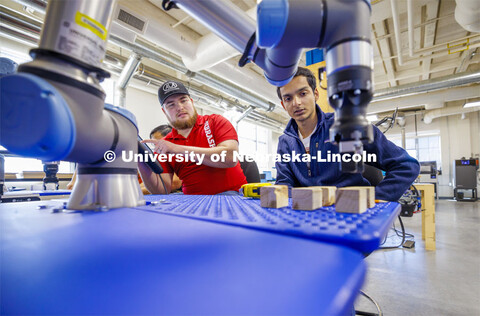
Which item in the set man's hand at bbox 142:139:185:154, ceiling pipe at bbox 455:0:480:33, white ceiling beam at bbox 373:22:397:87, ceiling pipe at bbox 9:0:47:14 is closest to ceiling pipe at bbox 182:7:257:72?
ceiling pipe at bbox 9:0:47:14

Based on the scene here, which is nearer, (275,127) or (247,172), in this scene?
(247,172)

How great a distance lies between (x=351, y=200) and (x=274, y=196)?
0.51ft

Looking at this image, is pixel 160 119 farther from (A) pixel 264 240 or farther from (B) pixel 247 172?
(A) pixel 264 240

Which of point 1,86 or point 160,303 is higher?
point 1,86

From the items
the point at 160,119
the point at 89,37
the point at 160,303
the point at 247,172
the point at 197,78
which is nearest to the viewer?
the point at 160,303

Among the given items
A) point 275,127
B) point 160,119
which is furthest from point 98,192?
point 275,127

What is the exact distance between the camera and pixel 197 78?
3.73 meters

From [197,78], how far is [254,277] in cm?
387

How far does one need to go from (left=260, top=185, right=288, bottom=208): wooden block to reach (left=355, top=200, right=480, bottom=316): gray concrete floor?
1.43 feet

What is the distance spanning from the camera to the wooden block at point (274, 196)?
0.50m

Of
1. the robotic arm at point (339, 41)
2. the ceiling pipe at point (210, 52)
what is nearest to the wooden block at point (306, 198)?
the robotic arm at point (339, 41)

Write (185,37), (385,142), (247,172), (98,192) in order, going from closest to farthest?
(98,192), (385,142), (247,172), (185,37)

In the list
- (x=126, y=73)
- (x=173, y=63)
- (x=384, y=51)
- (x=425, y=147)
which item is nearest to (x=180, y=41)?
(x=173, y=63)

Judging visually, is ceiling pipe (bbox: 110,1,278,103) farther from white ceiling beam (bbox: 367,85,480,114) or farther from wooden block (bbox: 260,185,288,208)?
white ceiling beam (bbox: 367,85,480,114)
